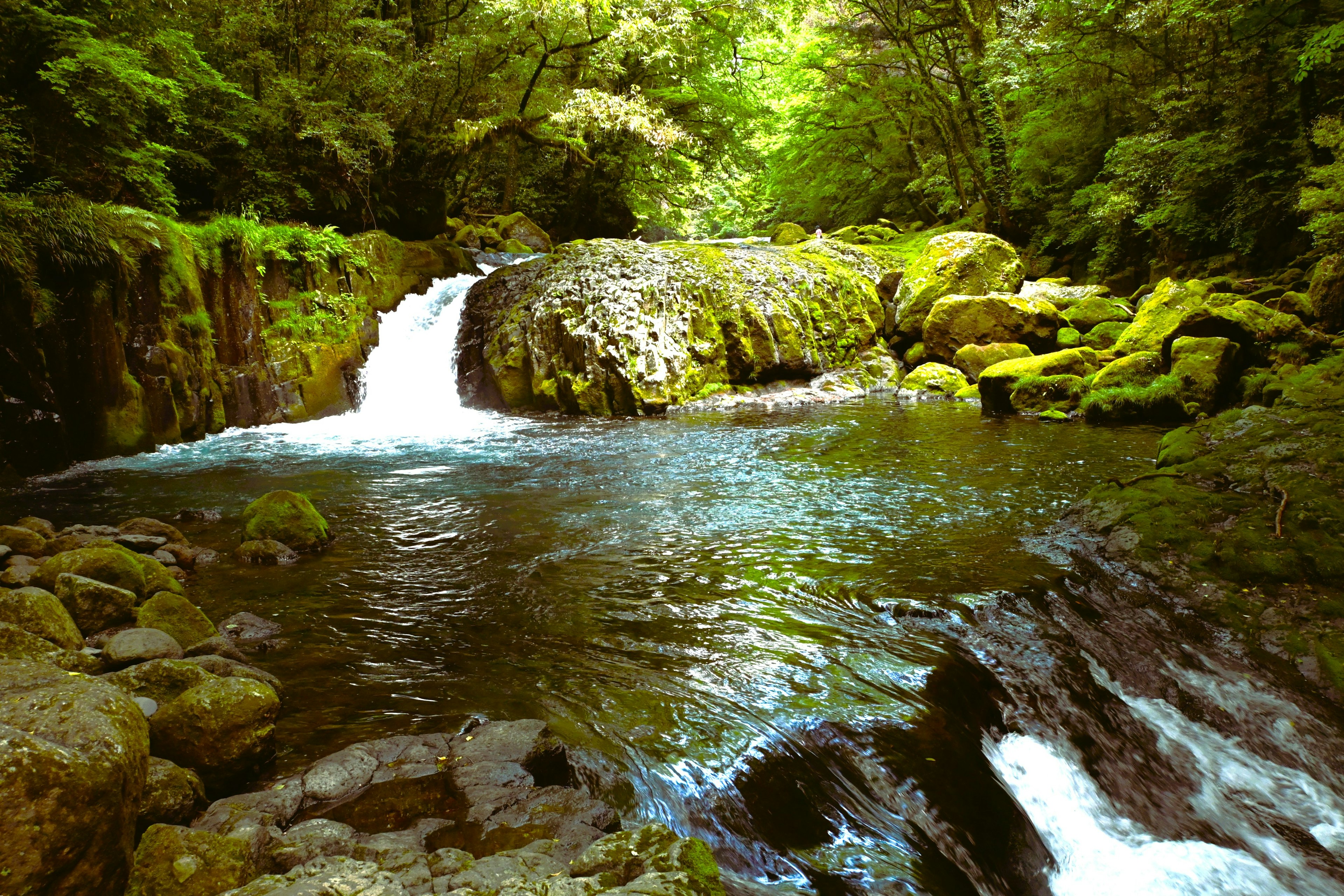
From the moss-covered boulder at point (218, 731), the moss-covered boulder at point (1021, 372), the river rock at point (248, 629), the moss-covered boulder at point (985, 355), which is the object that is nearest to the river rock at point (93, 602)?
the river rock at point (248, 629)

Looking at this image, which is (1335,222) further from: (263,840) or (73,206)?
(73,206)

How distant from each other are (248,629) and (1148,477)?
6903 mm

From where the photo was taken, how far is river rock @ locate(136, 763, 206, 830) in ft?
7.14

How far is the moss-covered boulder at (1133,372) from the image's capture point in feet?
34.4

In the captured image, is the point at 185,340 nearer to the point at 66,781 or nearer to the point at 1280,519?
the point at 66,781

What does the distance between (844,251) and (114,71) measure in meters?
15.8

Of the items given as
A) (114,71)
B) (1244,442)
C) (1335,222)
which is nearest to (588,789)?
(1244,442)

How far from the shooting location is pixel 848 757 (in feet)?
9.78

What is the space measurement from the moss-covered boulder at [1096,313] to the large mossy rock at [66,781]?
1653 cm

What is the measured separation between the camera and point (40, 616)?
2.97 meters

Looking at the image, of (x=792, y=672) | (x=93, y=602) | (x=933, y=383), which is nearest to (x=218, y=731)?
(x=93, y=602)

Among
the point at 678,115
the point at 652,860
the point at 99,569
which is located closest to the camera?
the point at 652,860

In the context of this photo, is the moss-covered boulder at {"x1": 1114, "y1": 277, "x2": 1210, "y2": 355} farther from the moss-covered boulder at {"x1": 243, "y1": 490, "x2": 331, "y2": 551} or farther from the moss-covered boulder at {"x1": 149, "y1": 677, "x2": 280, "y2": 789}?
the moss-covered boulder at {"x1": 149, "y1": 677, "x2": 280, "y2": 789}

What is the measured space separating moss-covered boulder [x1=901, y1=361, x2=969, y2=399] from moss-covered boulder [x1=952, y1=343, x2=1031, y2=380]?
0.20 m
